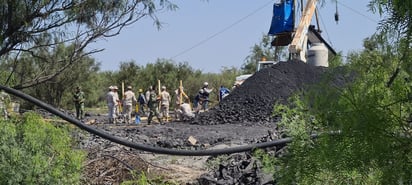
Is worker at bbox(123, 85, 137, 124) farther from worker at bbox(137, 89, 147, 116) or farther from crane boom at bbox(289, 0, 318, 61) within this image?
crane boom at bbox(289, 0, 318, 61)

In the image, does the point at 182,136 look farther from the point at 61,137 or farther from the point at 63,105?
the point at 63,105

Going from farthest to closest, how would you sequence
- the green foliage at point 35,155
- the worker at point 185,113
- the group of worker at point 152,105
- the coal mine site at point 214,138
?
1. the group of worker at point 152,105
2. the worker at point 185,113
3. the coal mine site at point 214,138
4. the green foliage at point 35,155

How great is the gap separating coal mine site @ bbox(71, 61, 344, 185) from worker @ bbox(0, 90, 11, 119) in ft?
5.12

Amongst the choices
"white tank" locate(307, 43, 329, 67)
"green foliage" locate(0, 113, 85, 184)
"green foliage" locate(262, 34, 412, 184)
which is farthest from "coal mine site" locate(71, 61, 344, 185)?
"green foliage" locate(0, 113, 85, 184)

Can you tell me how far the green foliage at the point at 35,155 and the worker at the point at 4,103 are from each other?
1.81 feet

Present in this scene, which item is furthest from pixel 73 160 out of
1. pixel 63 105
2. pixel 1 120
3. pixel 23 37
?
pixel 63 105

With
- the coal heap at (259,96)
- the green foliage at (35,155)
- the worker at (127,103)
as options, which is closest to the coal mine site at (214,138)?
the coal heap at (259,96)

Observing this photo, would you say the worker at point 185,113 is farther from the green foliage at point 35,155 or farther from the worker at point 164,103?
the green foliage at point 35,155

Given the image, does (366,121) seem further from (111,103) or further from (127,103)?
(127,103)

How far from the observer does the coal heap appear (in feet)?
66.5

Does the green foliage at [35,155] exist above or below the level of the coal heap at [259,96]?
A: below

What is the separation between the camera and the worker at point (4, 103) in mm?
6079

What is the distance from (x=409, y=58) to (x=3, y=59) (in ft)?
20.0

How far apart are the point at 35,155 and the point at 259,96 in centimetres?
1623
